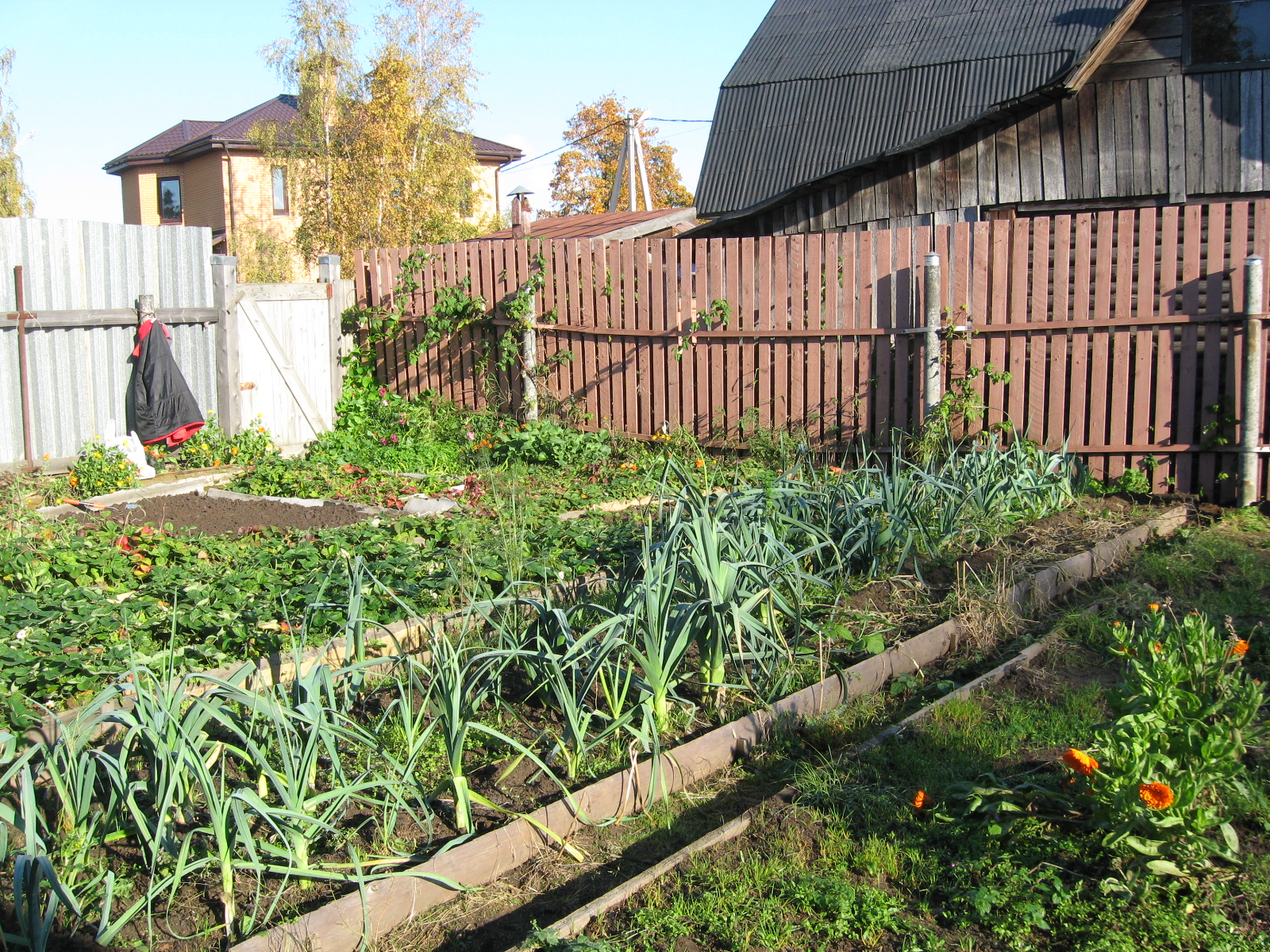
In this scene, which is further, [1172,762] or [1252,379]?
[1252,379]

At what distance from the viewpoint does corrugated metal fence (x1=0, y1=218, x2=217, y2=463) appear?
29.5 ft

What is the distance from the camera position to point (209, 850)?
2904 mm

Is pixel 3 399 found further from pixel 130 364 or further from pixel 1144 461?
pixel 1144 461

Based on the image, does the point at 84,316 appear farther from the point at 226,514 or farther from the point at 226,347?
the point at 226,514

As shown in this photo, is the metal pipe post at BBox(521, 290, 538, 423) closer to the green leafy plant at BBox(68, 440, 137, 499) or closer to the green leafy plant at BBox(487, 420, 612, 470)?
the green leafy plant at BBox(487, 420, 612, 470)

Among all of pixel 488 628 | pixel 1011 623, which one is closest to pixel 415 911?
pixel 488 628

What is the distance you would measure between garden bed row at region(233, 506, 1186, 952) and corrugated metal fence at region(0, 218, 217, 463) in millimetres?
7685

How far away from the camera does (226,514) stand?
7668mm

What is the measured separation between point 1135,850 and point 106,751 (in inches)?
115

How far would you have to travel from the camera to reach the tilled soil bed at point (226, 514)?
7.23 m

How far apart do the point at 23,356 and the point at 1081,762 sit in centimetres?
899

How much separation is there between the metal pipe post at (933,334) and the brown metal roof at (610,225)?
30.7ft

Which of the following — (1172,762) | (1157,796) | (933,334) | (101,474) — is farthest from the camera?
(101,474)

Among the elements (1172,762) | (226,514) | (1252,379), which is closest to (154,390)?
(226,514)
